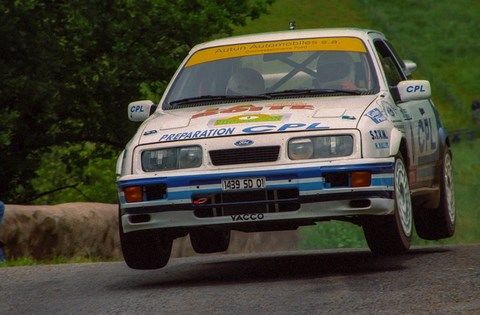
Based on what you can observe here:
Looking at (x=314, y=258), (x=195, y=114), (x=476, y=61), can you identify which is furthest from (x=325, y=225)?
(x=476, y=61)

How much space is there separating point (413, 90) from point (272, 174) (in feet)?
6.24

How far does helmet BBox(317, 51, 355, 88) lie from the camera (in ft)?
38.2

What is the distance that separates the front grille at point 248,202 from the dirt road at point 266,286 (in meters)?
0.47

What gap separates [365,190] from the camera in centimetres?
1036

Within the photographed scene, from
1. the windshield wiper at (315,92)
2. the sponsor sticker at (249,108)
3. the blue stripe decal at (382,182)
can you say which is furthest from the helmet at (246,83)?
the blue stripe decal at (382,182)

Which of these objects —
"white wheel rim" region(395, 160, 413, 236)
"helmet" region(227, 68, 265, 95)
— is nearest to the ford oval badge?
"white wheel rim" region(395, 160, 413, 236)

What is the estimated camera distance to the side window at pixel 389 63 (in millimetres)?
12462

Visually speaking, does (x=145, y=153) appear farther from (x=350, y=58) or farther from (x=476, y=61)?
(x=476, y=61)

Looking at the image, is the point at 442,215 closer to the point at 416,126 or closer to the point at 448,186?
the point at 448,186

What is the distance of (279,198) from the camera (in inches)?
408

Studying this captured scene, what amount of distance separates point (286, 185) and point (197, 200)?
2.00ft

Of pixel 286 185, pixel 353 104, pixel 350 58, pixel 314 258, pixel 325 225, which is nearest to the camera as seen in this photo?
pixel 286 185

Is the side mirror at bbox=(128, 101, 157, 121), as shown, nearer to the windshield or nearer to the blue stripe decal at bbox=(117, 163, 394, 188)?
the windshield

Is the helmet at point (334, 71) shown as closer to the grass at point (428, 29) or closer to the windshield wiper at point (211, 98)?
the windshield wiper at point (211, 98)
